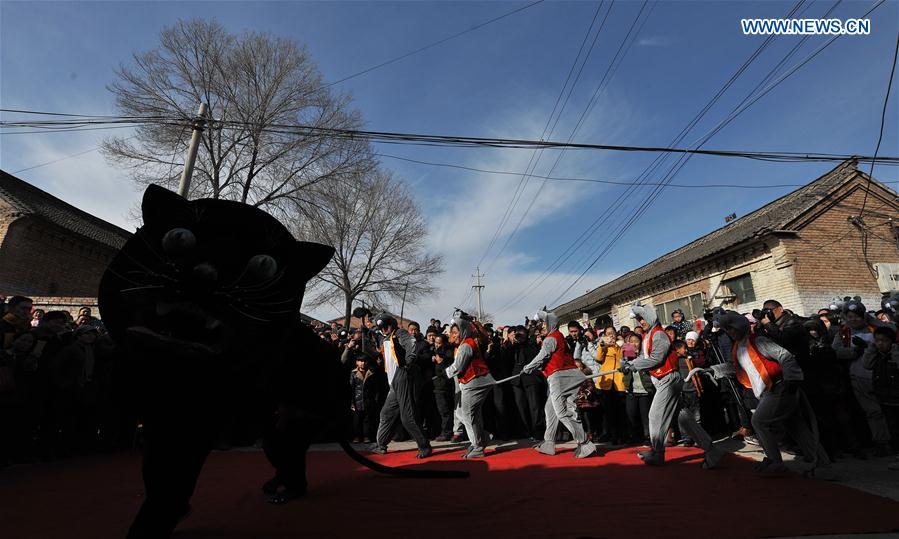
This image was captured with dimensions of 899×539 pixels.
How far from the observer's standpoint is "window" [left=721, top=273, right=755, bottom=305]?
13.0 meters

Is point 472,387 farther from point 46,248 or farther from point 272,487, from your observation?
point 46,248

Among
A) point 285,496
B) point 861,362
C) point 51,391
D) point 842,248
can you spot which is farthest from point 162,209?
point 842,248

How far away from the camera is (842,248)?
12750mm

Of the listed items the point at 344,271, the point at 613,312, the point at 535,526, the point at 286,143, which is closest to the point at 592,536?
the point at 535,526

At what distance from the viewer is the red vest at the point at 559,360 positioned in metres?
6.08

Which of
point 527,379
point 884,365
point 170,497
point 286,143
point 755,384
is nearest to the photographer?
point 170,497

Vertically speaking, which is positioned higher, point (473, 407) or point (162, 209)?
point (162, 209)

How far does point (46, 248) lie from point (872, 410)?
84.4 ft

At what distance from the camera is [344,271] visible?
2653 cm

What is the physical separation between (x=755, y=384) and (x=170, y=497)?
210 inches

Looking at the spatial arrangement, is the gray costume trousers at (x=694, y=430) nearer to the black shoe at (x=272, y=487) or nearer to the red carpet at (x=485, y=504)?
the red carpet at (x=485, y=504)

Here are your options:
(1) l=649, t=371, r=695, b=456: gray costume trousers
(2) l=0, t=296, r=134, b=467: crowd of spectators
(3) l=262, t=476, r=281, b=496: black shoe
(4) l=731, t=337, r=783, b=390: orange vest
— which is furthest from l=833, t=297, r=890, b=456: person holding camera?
(2) l=0, t=296, r=134, b=467: crowd of spectators

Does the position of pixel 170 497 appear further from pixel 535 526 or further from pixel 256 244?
pixel 535 526

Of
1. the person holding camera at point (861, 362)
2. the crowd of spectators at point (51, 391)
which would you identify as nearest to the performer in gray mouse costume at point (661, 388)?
the person holding camera at point (861, 362)
